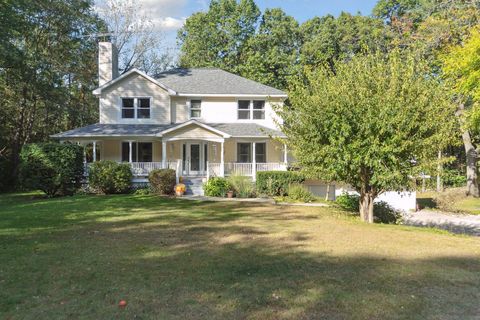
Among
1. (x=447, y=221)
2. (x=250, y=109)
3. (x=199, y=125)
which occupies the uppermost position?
(x=250, y=109)

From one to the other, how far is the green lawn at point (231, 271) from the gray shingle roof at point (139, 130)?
10.8m

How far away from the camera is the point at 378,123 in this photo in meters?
10.9

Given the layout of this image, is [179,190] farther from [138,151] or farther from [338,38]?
[338,38]

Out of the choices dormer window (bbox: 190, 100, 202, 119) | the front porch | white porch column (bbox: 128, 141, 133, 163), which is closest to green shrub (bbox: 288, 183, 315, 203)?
the front porch

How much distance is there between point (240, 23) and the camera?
4159 cm

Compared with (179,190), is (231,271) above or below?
below

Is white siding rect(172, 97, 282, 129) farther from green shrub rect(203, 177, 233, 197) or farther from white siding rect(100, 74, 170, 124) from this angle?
green shrub rect(203, 177, 233, 197)

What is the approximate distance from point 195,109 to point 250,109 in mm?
3508

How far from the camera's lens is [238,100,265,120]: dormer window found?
81.6ft

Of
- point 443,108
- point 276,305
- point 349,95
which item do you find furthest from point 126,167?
point 276,305

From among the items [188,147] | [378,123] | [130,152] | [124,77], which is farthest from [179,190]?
[378,123]

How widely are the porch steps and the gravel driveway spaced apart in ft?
33.3

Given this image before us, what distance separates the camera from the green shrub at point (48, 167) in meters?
17.8

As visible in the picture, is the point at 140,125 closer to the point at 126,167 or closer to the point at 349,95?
the point at 126,167
